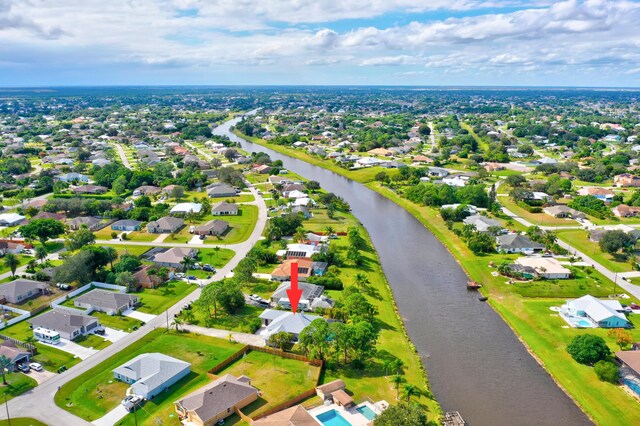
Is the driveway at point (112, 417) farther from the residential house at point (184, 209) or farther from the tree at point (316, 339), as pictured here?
the residential house at point (184, 209)

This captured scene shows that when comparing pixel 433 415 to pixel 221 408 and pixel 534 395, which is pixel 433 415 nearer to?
pixel 534 395

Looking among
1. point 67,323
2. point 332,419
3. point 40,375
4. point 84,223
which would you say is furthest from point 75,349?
point 84,223

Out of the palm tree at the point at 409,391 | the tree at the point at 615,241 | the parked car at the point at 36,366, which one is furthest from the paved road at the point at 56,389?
the tree at the point at 615,241

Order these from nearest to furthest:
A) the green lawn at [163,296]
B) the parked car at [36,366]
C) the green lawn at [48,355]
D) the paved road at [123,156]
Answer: the parked car at [36,366]
the green lawn at [48,355]
the green lawn at [163,296]
the paved road at [123,156]

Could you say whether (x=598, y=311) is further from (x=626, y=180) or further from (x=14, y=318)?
(x=626, y=180)

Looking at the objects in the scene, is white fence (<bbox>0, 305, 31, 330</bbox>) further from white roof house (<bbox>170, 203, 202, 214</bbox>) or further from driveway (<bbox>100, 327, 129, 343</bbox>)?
white roof house (<bbox>170, 203, 202, 214</bbox>)

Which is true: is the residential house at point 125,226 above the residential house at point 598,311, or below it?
above

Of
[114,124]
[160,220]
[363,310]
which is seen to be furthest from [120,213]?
[114,124]
